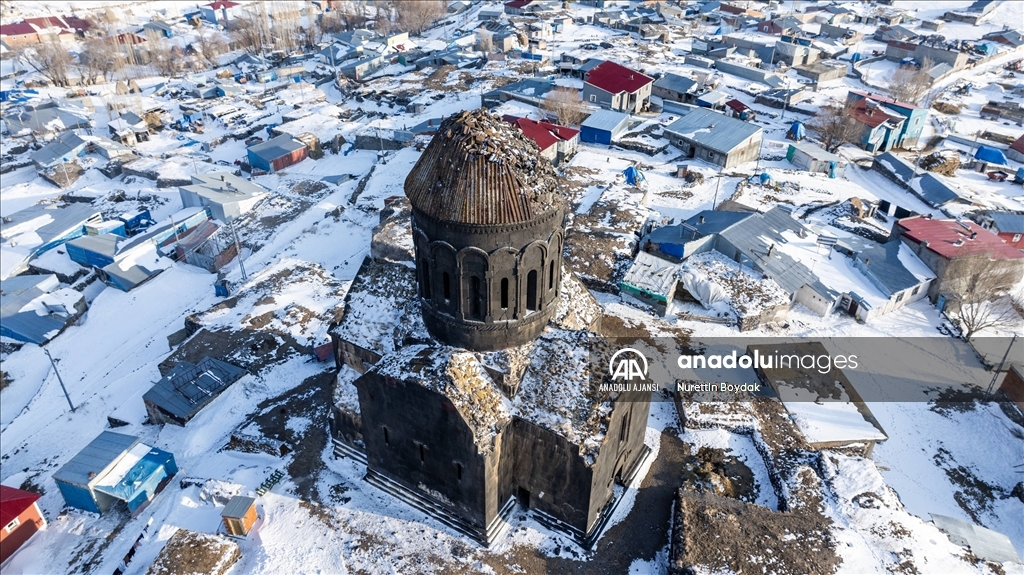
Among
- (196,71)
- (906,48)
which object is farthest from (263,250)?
(906,48)

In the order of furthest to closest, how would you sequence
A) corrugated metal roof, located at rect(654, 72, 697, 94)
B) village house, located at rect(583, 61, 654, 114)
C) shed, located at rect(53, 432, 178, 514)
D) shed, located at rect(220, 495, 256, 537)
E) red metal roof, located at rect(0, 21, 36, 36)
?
red metal roof, located at rect(0, 21, 36, 36) → corrugated metal roof, located at rect(654, 72, 697, 94) → village house, located at rect(583, 61, 654, 114) → shed, located at rect(53, 432, 178, 514) → shed, located at rect(220, 495, 256, 537)

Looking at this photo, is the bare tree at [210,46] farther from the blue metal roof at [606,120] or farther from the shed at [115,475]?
the shed at [115,475]

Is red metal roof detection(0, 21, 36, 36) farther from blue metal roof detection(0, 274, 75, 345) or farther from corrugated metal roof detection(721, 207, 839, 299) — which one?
corrugated metal roof detection(721, 207, 839, 299)

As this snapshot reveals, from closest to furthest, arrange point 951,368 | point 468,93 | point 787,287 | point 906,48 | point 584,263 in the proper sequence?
point 951,368
point 787,287
point 584,263
point 468,93
point 906,48

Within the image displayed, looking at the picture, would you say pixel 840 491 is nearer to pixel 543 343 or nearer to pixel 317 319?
pixel 543 343

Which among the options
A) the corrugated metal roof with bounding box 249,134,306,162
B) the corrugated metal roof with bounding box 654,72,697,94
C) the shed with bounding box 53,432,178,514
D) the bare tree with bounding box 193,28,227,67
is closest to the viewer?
the shed with bounding box 53,432,178,514

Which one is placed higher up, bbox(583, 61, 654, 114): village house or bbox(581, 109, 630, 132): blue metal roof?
bbox(583, 61, 654, 114): village house

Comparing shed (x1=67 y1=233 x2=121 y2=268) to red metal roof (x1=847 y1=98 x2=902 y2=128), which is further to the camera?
red metal roof (x1=847 y1=98 x2=902 y2=128)

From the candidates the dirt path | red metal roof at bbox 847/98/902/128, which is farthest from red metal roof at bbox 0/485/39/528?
red metal roof at bbox 847/98/902/128
